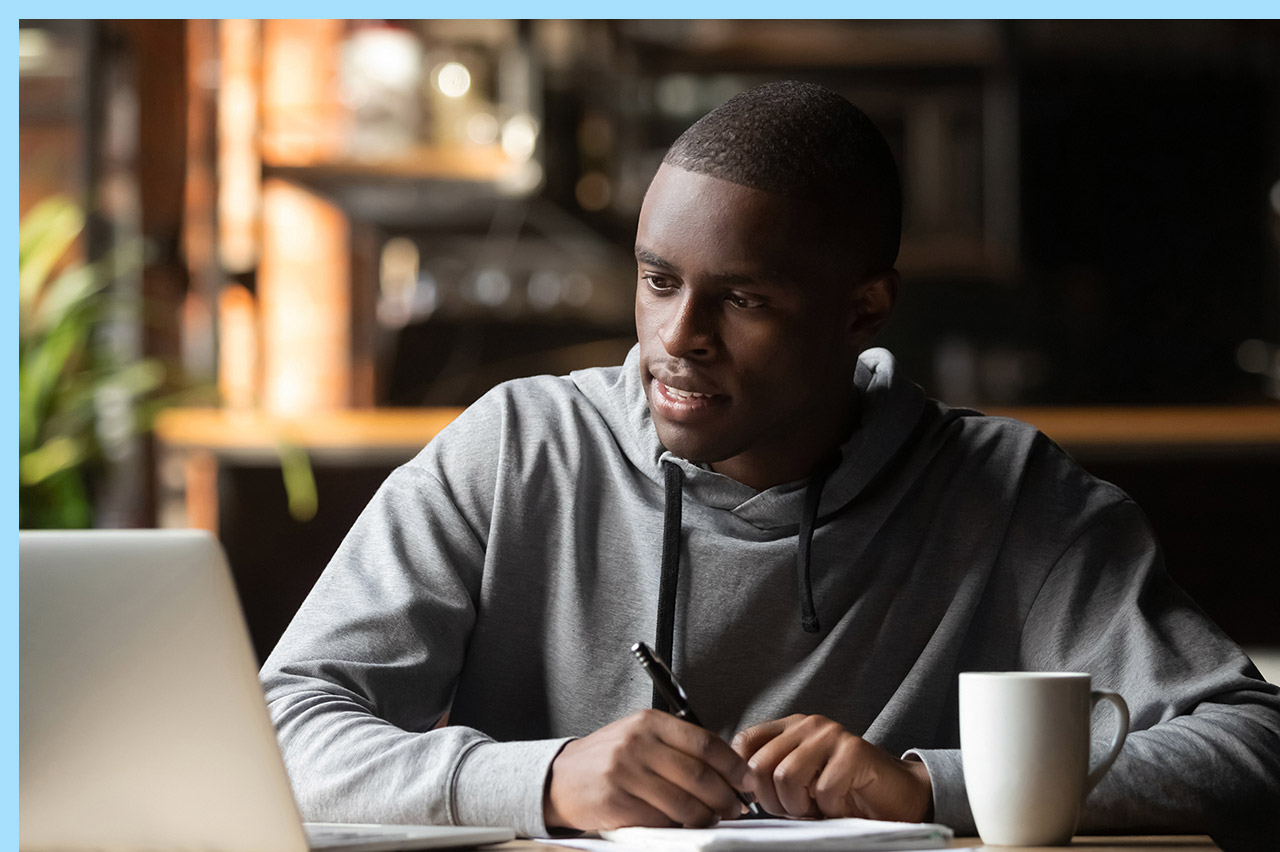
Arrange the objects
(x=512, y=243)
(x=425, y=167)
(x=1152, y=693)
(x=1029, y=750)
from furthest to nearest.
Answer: (x=512, y=243) → (x=425, y=167) → (x=1152, y=693) → (x=1029, y=750)

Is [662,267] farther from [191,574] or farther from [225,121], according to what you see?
[225,121]

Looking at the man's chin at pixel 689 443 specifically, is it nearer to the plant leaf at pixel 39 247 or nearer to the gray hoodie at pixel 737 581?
the gray hoodie at pixel 737 581

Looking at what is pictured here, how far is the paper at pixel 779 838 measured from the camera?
2.50ft

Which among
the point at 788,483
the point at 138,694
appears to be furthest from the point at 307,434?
the point at 138,694

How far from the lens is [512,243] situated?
427cm

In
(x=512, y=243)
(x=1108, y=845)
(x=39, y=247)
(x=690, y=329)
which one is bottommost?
(x=1108, y=845)

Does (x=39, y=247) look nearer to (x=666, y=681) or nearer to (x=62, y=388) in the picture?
(x=62, y=388)

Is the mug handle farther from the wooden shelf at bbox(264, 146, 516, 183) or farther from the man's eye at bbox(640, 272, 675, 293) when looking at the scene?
the wooden shelf at bbox(264, 146, 516, 183)

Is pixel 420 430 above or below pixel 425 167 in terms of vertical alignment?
below

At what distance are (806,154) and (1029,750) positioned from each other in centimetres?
53

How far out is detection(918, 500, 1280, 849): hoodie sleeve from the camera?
36.6 inches

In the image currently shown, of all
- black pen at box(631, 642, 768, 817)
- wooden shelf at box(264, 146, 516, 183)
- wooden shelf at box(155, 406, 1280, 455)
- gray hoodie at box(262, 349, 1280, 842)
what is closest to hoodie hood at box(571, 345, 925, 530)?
gray hoodie at box(262, 349, 1280, 842)

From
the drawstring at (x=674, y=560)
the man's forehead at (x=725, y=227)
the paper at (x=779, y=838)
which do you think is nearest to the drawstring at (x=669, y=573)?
the drawstring at (x=674, y=560)

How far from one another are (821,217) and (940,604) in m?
0.35
